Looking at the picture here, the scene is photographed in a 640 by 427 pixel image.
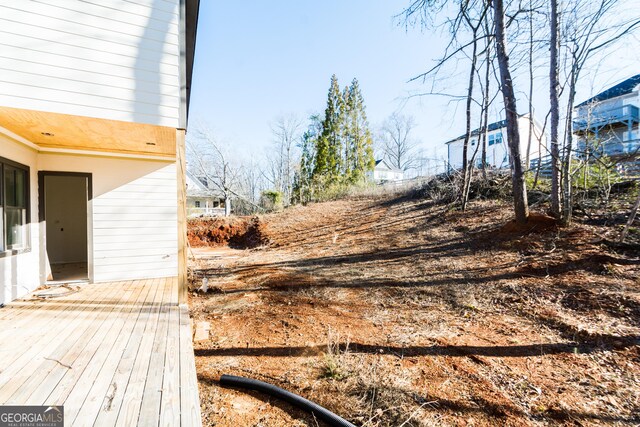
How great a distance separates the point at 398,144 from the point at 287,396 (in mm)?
34277

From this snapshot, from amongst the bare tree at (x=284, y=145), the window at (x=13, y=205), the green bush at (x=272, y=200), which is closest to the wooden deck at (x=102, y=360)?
the window at (x=13, y=205)

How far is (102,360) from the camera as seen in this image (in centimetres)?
242

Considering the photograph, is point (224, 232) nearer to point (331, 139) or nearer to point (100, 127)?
point (100, 127)

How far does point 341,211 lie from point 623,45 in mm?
9685

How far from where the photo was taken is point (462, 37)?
6.85 metres

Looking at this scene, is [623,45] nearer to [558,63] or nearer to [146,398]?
[558,63]

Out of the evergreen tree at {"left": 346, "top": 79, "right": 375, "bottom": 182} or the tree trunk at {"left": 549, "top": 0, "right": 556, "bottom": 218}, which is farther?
the evergreen tree at {"left": 346, "top": 79, "right": 375, "bottom": 182}

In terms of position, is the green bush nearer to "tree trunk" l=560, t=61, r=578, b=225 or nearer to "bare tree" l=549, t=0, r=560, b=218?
"bare tree" l=549, t=0, r=560, b=218

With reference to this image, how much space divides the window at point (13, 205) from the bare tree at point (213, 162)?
1847cm

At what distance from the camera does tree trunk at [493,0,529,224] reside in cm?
582

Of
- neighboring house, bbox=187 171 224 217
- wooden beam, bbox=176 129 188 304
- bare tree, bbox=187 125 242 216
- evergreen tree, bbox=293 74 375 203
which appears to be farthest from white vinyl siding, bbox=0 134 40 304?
neighboring house, bbox=187 171 224 217

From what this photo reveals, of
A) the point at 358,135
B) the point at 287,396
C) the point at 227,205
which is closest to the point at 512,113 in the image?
the point at 287,396

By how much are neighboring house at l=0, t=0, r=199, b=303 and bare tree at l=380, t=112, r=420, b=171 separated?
29506 mm

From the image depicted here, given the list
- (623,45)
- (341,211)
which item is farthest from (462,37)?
(341,211)
